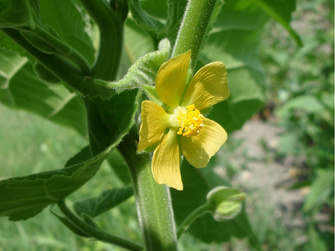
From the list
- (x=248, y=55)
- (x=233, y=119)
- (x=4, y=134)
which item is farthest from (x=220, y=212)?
(x=4, y=134)

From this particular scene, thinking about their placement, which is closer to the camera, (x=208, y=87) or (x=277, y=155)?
(x=208, y=87)

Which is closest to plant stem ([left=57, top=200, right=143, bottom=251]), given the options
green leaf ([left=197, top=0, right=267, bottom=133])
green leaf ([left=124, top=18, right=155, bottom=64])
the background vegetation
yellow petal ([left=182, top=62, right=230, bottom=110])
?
yellow petal ([left=182, top=62, right=230, bottom=110])

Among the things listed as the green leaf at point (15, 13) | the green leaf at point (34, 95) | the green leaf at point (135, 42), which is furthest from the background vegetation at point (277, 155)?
the green leaf at point (15, 13)

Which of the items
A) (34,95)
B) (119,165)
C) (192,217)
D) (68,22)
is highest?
(68,22)

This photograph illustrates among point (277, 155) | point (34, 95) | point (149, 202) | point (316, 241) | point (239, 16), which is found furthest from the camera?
point (277, 155)

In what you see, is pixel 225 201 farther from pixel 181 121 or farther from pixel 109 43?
pixel 109 43

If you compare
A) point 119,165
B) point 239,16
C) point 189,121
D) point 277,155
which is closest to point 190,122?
point 189,121

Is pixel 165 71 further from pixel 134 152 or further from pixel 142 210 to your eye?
pixel 142 210
